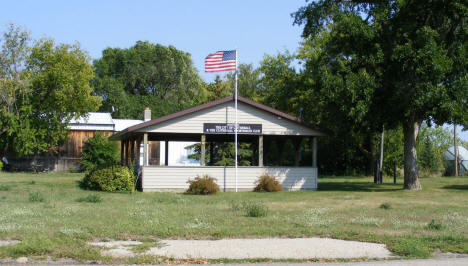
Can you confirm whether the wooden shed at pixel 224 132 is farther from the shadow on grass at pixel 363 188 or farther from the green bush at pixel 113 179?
the shadow on grass at pixel 363 188

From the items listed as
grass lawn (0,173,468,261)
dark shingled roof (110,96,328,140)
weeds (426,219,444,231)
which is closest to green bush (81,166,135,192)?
dark shingled roof (110,96,328,140)

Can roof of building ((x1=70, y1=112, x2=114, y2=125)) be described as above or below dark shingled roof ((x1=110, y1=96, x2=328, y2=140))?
above

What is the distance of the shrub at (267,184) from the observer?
80.6 ft

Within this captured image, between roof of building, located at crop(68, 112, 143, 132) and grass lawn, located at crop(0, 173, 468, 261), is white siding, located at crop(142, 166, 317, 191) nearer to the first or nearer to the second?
grass lawn, located at crop(0, 173, 468, 261)

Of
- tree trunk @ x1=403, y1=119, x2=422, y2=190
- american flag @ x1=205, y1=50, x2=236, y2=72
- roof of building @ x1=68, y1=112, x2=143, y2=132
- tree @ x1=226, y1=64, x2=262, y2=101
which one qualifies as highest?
tree @ x1=226, y1=64, x2=262, y2=101

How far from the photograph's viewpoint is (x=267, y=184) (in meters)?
24.6

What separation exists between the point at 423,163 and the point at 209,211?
34528 mm

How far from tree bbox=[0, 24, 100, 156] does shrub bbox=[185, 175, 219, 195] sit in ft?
70.7

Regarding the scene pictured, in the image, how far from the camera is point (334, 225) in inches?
500

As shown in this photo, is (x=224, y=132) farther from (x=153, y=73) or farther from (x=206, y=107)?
(x=153, y=73)

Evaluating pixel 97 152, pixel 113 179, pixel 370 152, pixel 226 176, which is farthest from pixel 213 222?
pixel 97 152

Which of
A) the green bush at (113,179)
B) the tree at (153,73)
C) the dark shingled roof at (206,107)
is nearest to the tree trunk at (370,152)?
the dark shingled roof at (206,107)

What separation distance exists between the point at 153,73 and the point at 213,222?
6844 centimetres

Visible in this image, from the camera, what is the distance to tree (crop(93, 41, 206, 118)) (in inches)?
3041
